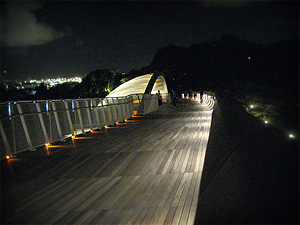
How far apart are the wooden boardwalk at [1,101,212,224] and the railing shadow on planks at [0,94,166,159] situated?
0.46 meters

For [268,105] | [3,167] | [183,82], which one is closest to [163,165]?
[3,167]

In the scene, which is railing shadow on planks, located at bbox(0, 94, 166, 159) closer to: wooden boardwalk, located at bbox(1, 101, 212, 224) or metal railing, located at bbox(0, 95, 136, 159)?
metal railing, located at bbox(0, 95, 136, 159)

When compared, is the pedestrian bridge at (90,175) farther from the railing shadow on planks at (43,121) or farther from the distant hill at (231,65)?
the distant hill at (231,65)

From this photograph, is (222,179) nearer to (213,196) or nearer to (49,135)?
(213,196)

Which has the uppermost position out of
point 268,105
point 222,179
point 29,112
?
point 29,112

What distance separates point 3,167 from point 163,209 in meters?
→ 4.28

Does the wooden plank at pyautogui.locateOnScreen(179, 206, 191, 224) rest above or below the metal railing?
below

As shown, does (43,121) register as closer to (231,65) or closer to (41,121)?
(41,121)

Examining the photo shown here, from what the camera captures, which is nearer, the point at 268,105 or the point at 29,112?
the point at 29,112

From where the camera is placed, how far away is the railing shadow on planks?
24.2 ft

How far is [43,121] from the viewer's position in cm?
904

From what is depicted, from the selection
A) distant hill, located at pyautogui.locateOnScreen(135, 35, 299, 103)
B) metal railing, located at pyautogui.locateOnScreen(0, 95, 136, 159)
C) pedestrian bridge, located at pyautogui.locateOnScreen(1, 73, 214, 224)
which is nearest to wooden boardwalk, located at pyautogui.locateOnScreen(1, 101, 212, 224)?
pedestrian bridge, located at pyautogui.locateOnScreen(1, 73, 214, 224)

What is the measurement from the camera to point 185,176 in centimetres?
562

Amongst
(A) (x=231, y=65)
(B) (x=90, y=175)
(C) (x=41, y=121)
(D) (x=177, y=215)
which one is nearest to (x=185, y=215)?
(D) (x=177, y=215)
